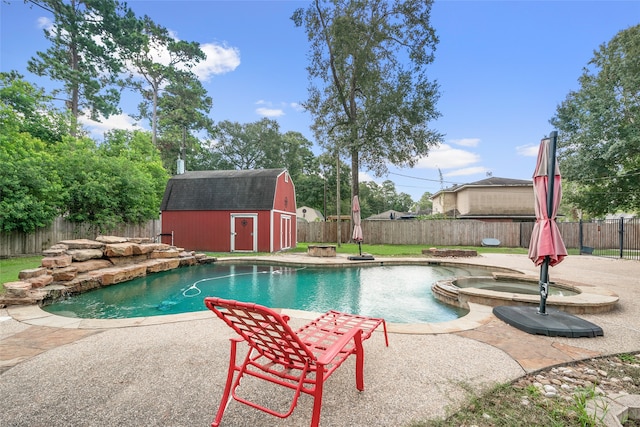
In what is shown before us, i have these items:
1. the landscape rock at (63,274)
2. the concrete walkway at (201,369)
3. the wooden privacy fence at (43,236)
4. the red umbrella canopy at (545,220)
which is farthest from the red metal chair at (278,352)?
the wooden privacy fence at (43,236)

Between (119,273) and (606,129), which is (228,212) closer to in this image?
(119,273)

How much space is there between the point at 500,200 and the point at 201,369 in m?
26.1

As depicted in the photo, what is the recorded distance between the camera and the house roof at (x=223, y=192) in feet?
49.6

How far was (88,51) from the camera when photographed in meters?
18.4

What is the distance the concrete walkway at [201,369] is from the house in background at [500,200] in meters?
21.5

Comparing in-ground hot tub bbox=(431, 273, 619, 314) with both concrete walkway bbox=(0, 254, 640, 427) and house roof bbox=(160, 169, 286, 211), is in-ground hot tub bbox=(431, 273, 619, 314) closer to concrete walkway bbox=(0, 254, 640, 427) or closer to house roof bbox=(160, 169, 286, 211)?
concrete walkway bbox=(0, 254, 640, 427)

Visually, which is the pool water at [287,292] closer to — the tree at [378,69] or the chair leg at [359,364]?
the chair leg at [359,364]

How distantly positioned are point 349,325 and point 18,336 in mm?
3750

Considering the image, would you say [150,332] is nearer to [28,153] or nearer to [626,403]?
[626,403]

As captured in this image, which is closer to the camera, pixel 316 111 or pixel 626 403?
pixel 626 403

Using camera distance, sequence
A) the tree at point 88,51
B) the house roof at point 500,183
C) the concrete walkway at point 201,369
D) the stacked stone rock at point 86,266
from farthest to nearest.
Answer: the house roof at point 500,183 < the tree at point 88,51 < the stacked stone rock at point 86,266 < the concrete walkway at point 201,369

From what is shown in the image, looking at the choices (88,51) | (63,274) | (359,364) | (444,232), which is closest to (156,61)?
(88,51)

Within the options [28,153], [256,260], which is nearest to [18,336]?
[256,260]

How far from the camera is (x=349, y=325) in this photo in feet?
9.09
